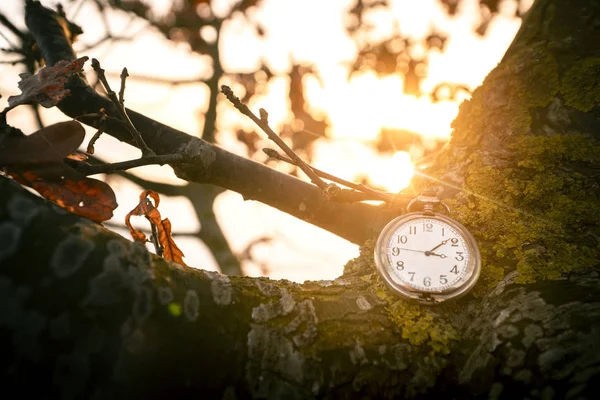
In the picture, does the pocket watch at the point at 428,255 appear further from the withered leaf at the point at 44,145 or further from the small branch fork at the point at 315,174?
the withered leaf at the point at 44,145

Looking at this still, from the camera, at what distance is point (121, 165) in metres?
1.32

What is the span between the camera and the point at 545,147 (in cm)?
176

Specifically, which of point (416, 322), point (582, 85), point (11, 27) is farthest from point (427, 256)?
point (11, 27)

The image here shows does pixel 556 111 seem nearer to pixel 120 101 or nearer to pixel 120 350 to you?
pixel 120 101

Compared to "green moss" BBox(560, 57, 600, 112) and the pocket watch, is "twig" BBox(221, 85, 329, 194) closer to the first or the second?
the pocket watch

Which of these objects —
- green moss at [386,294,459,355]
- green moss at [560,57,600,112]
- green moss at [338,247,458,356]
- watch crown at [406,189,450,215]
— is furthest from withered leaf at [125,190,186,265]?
green moss at [560,57,600,112]

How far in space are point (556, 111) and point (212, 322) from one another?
79.5 inches

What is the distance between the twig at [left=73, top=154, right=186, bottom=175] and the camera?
1.23 meters

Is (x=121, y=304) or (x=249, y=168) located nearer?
(x=121, y=304)

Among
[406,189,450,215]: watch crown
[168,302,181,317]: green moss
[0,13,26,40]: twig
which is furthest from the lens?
[0,13,26,40]: twig

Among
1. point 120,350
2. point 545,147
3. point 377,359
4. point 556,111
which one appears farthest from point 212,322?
point 556,111

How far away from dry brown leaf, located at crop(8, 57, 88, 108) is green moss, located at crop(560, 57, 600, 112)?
7.63 ft

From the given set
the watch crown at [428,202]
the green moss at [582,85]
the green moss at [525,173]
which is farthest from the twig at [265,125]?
the green moss at [582,85]

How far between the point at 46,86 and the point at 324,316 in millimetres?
1261
